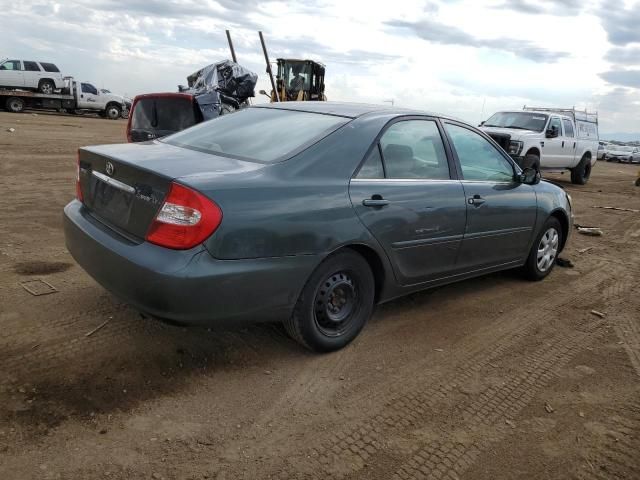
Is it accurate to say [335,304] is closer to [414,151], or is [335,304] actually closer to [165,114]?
[414,151]

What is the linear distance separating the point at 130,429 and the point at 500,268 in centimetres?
349

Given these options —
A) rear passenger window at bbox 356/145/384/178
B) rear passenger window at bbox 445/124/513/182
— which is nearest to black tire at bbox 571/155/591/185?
rear passenger window at bbox 445/124/513/182

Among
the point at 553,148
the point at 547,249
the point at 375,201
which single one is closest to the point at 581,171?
the point at 553,148

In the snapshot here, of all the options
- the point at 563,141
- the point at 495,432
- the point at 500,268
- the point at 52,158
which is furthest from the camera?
the point at 563,141

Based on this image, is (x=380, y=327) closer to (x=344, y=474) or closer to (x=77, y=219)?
(x=344, y=474)

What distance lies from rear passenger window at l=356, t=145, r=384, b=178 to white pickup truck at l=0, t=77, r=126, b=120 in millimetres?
25747

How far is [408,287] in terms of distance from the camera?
4.04 m

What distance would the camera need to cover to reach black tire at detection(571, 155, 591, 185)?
640 inches

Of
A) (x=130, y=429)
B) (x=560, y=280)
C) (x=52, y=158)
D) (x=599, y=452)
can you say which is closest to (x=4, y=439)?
(x=130, y=429)

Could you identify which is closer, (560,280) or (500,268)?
(500,268)

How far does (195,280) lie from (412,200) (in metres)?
1.69

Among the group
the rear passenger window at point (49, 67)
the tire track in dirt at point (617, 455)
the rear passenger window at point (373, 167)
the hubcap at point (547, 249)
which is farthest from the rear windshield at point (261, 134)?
the rear passenger window at point (49, 67)

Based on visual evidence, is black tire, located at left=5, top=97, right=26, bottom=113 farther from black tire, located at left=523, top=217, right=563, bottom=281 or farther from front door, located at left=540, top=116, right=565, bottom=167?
black tire, located at left=523, top=217, right=563, bottom=281

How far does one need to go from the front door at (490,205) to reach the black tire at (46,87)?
2583cm
